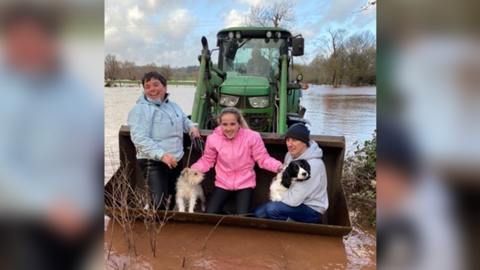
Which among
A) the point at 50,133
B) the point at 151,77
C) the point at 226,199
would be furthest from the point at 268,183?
the point at 50,133

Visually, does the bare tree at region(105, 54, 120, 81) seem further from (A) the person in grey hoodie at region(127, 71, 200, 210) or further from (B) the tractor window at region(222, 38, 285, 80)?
(B) the tractor window at region(222, 38, 285, 80)

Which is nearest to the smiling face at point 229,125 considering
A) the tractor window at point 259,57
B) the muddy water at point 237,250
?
the muddy water at point 237,250

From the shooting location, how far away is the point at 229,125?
13.0 feet

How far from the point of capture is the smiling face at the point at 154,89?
3.87 m

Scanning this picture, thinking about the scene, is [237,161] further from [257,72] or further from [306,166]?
[257,72]

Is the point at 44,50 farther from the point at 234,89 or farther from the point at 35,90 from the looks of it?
the point at 234,89

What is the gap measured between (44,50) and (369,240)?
13.1ft

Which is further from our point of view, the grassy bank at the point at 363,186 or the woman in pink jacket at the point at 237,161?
the grassy bank at the point at 363,186

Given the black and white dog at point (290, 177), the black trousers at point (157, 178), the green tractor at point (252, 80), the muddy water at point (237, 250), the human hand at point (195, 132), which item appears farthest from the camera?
the green tractor at point (252, 80)

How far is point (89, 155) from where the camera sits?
34.4 inches

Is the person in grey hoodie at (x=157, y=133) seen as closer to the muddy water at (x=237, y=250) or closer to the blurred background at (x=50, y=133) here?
the muddy water at (x=237, y=250)

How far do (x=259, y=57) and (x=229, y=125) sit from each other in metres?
3.21

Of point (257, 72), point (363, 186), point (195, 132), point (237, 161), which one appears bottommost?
point (363, 186)

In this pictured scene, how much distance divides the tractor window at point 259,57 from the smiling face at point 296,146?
3243mm
